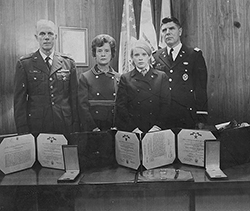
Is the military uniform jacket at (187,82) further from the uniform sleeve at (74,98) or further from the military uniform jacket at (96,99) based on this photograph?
the uniform sleeve at (74,98)

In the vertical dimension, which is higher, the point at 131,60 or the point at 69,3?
the point at 69,3

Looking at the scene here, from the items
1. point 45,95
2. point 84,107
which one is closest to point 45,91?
point 45,95

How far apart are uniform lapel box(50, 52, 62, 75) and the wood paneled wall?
0.25 feet

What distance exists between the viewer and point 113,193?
3.33 feet

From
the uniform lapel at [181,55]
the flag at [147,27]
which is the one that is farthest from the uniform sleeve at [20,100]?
the uniform lapel at [181,55]

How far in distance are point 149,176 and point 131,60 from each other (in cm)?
44

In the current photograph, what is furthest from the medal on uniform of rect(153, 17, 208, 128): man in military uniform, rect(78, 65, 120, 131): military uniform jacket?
rect(78, 65, 120, 131): military uniform jacket

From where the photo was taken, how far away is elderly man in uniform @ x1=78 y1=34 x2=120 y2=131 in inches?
43.8

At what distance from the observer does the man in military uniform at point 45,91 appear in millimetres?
1074

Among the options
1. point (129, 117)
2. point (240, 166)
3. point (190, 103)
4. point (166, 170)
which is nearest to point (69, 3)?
point (129, 117)

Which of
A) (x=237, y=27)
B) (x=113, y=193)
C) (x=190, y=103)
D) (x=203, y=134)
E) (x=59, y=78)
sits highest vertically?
(x=237, y=27)

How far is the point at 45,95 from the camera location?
1.10 meters

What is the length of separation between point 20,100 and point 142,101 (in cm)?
46

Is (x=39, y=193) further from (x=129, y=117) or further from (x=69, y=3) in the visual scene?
(x=69, y=3)
